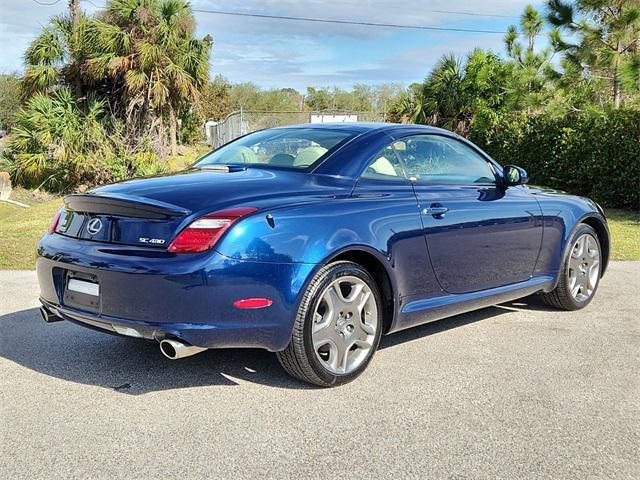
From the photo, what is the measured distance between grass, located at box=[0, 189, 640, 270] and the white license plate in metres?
4.12

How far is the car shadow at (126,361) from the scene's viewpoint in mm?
4082

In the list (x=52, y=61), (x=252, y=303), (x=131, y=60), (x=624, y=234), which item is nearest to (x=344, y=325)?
(x=252, y=303)

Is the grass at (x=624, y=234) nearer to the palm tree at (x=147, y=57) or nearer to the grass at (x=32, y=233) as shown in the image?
the grass at (x=32, y=233)

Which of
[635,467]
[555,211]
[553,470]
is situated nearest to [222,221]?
[553,470]

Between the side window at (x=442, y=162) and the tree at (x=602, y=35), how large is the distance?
8.19 meters

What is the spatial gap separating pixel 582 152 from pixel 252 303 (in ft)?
37.7

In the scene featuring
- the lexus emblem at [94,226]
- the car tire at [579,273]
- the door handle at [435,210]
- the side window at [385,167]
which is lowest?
the car tire at [579,273]

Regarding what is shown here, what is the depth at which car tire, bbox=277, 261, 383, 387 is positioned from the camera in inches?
149

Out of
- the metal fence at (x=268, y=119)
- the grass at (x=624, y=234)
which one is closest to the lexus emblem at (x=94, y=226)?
the grass at (x=624, y=234)

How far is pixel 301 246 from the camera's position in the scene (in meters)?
3.72

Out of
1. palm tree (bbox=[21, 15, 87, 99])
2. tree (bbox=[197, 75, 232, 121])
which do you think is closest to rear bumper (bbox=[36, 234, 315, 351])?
palm tree (bbox=[21, 15, 87, 99])

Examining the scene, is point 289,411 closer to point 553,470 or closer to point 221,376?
point 221,376

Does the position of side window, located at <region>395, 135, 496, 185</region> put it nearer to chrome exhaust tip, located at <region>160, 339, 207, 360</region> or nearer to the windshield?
the windshield

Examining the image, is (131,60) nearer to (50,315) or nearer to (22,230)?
(22,230)
